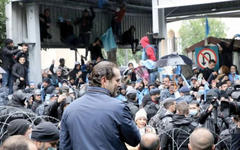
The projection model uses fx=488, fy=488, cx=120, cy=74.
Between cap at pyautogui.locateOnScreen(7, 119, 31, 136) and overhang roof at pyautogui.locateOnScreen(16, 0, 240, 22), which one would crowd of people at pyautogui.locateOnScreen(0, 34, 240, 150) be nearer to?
cap at pyautogui.locateOnScreen(7, 119, 31, 136)

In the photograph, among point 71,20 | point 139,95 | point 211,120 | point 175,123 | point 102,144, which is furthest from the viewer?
point 71,20

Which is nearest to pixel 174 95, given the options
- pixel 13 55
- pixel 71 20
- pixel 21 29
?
pixel 13 55

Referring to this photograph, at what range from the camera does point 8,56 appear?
48.2ft

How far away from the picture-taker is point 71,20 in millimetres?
20797

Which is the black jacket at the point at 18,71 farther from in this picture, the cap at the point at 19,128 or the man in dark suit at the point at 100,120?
the man in dark suit at the point at 100,120

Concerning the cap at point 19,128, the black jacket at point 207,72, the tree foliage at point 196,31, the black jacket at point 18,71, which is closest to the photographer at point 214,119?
the cap at point 19,128

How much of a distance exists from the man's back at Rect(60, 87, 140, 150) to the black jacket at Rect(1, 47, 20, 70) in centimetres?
1060

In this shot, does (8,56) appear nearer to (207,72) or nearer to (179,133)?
(207,72)

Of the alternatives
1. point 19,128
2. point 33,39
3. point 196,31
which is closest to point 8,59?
point 33,39

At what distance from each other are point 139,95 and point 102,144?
8.68 meters

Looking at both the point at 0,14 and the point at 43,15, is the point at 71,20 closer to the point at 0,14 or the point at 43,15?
the point at 43,15

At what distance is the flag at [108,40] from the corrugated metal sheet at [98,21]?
0.88 meters

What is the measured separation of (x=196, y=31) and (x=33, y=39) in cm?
6121

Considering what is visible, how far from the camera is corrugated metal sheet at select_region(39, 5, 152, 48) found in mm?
19969
